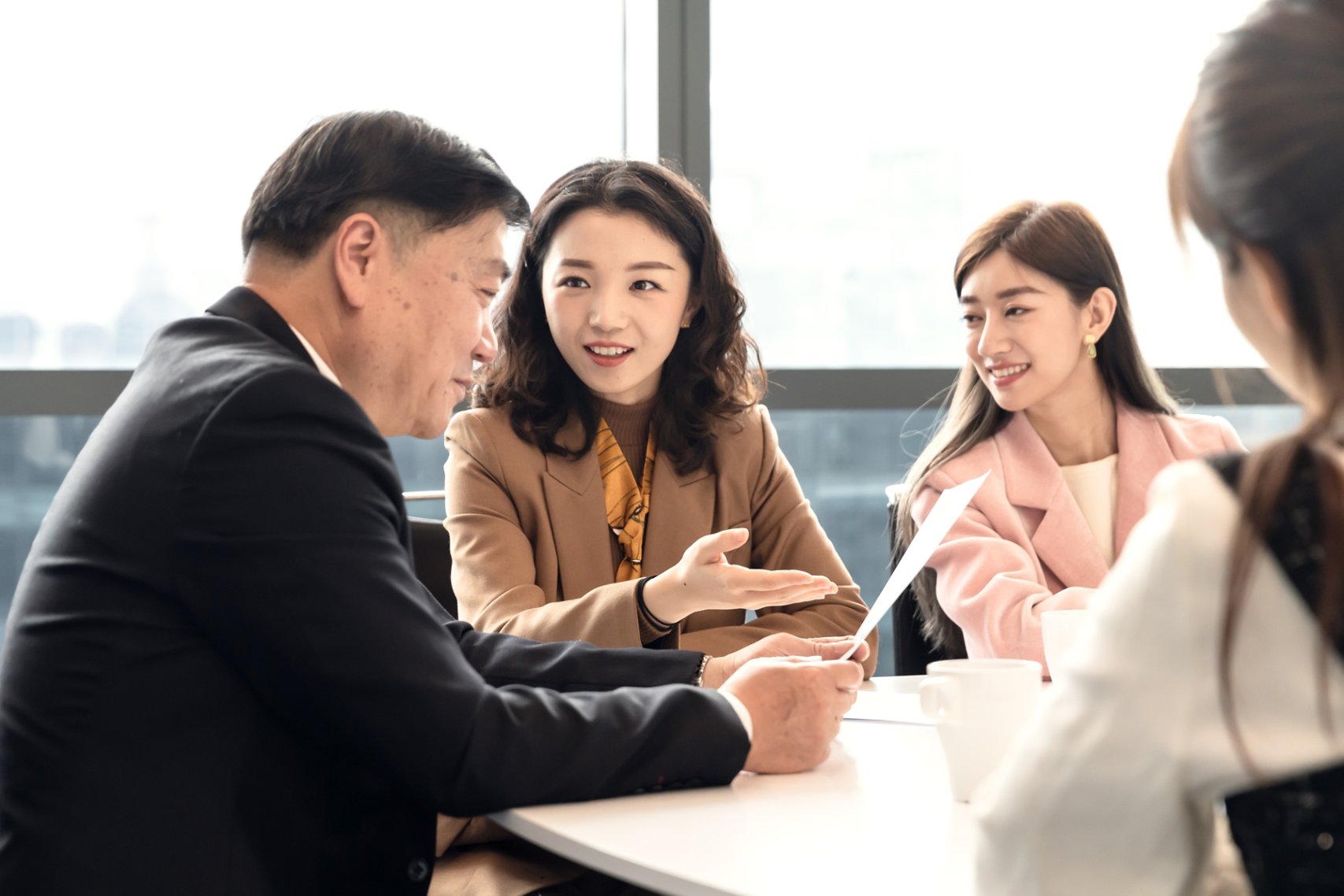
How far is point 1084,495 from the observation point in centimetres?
230

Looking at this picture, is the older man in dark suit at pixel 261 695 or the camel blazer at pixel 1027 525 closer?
the older man in dark suit at pixel 261 695

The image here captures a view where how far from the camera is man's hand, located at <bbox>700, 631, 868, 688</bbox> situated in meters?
1.49

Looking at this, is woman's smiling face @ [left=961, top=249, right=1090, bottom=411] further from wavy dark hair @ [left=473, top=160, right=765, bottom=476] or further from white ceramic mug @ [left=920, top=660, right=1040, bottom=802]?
white ceramic mug @ [left=920, top=660, right=1040, bottom=802]

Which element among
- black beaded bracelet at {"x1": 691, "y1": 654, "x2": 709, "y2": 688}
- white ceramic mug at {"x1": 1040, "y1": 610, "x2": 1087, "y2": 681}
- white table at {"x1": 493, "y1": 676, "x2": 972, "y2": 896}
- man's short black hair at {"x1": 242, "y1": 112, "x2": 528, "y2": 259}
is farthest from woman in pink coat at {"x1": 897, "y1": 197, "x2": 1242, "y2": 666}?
man's short black hair at {"x1": 242, "y1": 112, "x2": 528, "y2": 259}

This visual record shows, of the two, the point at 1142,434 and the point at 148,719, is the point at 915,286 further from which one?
the point at 148,719

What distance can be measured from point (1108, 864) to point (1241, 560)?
0.62ft

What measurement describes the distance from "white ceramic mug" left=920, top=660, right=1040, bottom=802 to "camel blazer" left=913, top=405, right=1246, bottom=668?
2.65ft

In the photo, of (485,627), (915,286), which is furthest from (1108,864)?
(915,286)

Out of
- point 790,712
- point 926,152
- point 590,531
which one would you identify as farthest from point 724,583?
point 926,152

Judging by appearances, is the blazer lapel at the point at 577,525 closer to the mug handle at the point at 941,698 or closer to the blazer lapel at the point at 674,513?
the blazer lapel at the point at 674,513

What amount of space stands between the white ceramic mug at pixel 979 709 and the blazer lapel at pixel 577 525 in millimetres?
1018

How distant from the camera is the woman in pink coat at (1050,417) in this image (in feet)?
7.15

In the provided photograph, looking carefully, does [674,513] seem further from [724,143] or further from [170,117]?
[170,117]

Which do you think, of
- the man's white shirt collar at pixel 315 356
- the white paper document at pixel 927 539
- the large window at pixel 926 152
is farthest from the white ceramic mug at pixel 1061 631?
the large window at pixel 926 152
